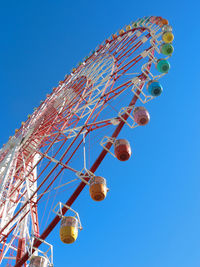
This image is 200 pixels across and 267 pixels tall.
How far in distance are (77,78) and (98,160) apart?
26.9 ft

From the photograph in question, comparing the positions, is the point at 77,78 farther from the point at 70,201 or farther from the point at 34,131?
the point at 70,201

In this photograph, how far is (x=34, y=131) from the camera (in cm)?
1137

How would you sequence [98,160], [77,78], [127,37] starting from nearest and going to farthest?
[98,160]
[127,37]
[77,78]

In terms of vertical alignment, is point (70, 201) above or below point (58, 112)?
below

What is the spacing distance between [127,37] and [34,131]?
20.0 feet

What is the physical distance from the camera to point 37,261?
5430 millimetres

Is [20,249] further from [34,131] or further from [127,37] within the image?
[127,37]

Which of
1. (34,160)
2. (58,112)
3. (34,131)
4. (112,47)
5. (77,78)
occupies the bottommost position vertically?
(34,160)

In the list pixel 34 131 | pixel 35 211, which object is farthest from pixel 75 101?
pixel 35 211

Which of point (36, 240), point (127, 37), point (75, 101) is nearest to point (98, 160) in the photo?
point (36, 240)

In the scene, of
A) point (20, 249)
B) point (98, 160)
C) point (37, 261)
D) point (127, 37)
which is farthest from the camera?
point (127, 37)

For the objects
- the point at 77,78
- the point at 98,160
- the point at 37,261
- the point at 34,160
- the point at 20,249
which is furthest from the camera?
the point at 77,78

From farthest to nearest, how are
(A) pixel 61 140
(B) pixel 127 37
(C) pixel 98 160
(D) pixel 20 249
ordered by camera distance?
(B) pixel 127 37
(A) pixel 61 140
(D) pixel 20 249
(C) pixel 98 160

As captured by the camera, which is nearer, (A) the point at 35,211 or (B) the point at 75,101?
(A) the point at 35,211
